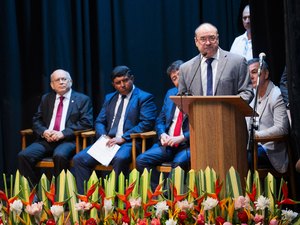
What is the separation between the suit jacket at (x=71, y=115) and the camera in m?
6.36

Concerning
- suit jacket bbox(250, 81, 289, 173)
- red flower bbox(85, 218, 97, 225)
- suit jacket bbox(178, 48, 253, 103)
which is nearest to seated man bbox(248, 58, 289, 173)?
suit jacket bbox(250, 81, 289, 173)

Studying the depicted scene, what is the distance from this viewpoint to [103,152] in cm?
593

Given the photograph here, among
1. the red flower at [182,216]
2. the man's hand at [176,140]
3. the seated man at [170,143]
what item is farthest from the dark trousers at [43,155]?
the red flower at [182,216]

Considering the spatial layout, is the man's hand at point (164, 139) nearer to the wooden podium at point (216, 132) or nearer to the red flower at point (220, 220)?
the wooden podium at point (216, 132)

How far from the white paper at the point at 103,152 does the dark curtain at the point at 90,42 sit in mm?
1199

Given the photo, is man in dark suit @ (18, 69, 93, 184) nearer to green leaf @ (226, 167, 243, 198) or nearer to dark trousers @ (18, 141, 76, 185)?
dark trousers @ (18, 141, 76, 185)

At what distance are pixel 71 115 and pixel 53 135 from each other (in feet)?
0.91

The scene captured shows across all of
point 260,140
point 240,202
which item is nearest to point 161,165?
point 260,140

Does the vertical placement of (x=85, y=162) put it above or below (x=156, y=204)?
below

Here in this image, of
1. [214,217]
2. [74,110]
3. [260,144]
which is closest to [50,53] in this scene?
[74,110]

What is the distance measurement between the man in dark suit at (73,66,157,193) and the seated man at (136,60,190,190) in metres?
0.18

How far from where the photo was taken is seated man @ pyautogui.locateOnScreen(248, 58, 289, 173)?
5234 millimetres

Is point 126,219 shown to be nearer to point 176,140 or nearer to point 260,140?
point 260,140

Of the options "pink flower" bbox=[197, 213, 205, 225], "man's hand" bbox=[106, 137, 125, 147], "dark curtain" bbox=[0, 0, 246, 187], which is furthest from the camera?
"dark curtain" bbox=[0, 0, 246, 187]
